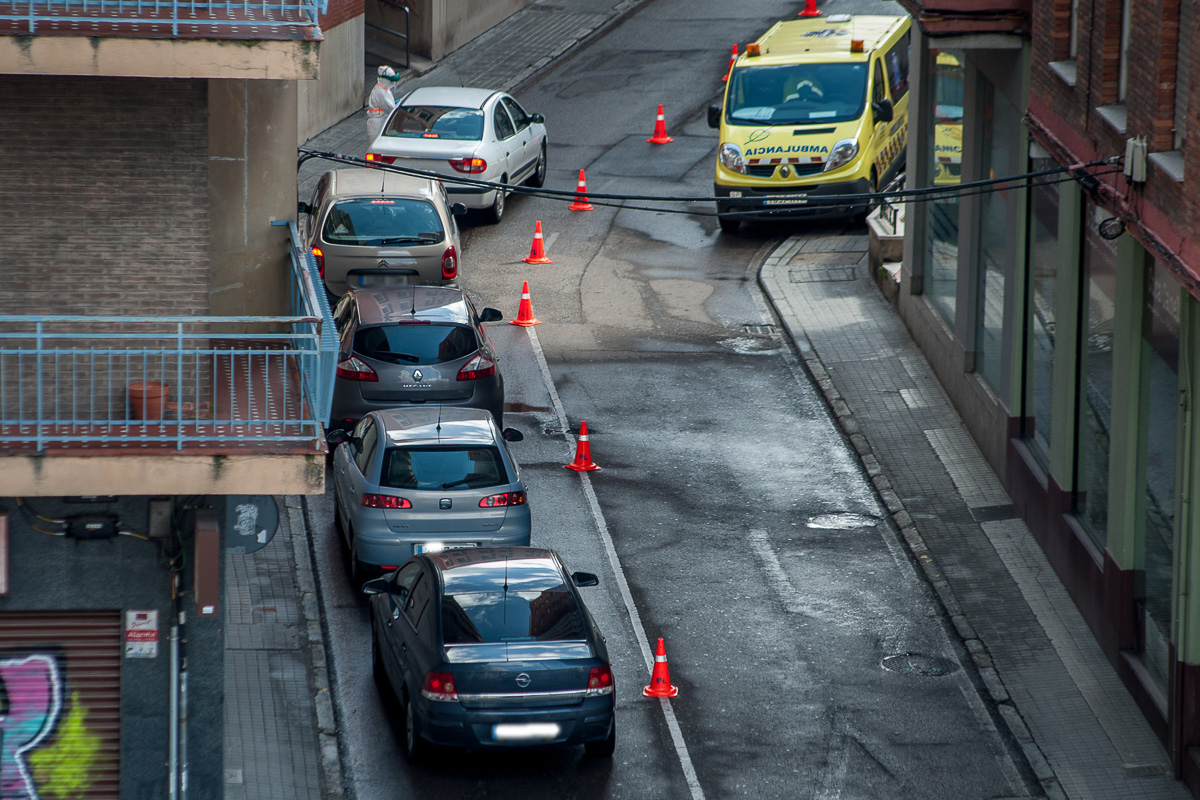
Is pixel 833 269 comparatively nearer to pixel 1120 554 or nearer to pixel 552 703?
pixel 1120 554

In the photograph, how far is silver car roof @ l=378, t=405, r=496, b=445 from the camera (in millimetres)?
15641

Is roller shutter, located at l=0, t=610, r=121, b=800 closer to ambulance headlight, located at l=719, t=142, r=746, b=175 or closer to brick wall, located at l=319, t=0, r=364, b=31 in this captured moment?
ambulance headlight, located at l=719, t=142, r=746, b=175

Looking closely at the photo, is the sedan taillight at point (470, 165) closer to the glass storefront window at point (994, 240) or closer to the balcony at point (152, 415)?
the glass storefront window at point (994, 240)

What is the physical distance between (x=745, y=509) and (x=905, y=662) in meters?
3.44

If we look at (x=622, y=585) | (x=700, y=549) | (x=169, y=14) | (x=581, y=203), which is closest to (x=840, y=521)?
(x=700, y=549)

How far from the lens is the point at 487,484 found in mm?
15422

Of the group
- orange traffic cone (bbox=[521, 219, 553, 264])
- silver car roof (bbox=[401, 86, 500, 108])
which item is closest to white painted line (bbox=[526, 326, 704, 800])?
orange traffic cone (bbox=[521, 219, 553, 264])

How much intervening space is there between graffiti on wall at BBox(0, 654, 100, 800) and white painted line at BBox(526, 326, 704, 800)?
4465 mm

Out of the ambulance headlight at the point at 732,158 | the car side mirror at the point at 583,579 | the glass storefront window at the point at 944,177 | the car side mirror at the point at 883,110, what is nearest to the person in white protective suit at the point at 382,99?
the ambulance headlight at the point at 732,158

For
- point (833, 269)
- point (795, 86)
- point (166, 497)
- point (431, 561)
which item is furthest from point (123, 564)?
point (795, 86)

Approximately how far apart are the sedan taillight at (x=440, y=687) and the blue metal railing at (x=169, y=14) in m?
4.62

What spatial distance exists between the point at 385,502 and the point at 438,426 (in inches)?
38.2

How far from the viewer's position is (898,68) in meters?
28.1

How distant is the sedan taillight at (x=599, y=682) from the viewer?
1237 cm
